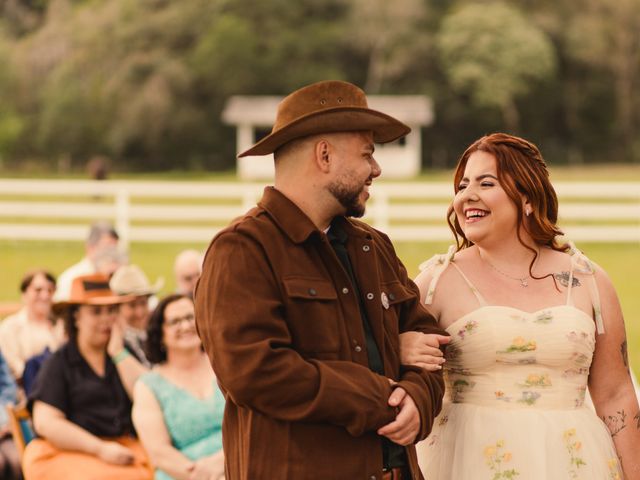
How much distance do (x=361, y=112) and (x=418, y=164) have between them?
162ft

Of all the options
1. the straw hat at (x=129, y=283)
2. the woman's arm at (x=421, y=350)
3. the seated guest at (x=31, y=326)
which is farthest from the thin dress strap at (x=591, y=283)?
the seated guest at (x=31, y=326)

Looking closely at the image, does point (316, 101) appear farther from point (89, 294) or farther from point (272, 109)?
point (272, 109)

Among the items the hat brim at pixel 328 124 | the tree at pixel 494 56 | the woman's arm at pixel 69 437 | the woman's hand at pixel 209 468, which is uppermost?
the tree at pixel 494 56

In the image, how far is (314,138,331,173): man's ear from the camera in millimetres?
2947

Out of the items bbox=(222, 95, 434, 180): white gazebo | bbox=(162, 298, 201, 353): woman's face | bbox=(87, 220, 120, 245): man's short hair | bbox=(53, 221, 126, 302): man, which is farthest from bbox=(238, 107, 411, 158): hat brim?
bbox=(222, 95, 434, 180): white gazebo

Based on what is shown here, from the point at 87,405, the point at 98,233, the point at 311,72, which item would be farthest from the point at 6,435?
the point at 311,72

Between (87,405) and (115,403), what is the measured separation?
14 centimetres

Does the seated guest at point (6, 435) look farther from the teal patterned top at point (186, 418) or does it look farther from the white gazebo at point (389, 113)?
the white gazebo at point (389, 113)

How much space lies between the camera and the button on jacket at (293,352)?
2770mm

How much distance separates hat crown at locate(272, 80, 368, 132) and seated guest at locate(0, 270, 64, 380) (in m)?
4.55

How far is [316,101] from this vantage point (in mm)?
2975

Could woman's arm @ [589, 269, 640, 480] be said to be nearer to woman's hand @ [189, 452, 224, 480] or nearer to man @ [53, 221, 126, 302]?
woman's hand @ [189, 452, 224, 480]

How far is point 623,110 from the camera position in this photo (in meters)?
56.9

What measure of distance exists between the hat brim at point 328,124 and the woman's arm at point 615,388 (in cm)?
102
